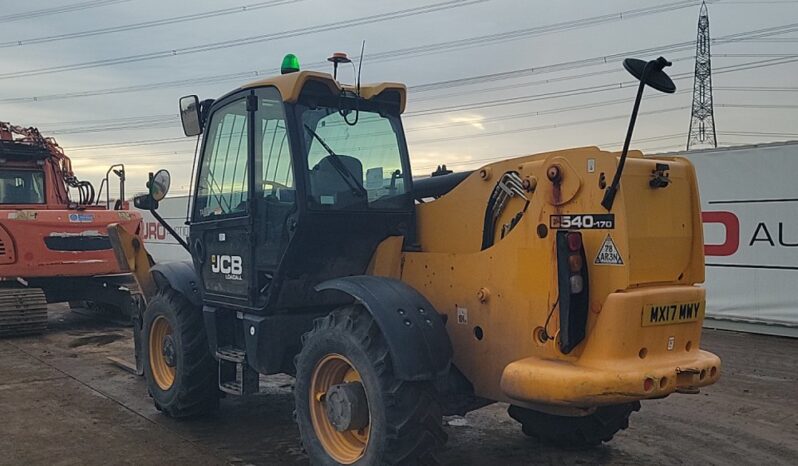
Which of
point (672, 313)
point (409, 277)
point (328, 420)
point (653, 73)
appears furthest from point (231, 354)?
point (653, 73)

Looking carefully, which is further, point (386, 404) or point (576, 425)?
point (576, 425)

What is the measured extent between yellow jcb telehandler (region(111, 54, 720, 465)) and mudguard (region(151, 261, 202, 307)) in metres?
0.05

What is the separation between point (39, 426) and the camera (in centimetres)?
613

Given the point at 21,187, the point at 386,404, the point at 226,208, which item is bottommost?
the point at 386,404

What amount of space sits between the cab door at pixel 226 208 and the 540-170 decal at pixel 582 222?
7.42 ft

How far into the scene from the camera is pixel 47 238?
11352 millimetres

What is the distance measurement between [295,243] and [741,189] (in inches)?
310

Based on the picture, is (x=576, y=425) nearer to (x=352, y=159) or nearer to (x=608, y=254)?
(x=608, y=254)

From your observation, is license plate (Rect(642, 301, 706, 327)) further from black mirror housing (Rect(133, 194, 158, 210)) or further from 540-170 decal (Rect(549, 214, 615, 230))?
black mirror housing (Rect(133, 194, 158, 210))

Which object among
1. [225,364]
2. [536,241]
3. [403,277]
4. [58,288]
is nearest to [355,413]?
[403,277]

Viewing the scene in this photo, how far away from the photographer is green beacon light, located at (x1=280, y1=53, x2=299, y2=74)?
5355 millimetres

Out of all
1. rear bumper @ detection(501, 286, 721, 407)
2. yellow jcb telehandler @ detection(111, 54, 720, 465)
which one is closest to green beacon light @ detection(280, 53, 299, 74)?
yellow jcb telehandler @ detection(111, 54, 720, 465)

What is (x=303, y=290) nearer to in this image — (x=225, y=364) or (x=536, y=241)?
(x=225, y=364)

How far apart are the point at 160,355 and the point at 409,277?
2.87 metres
